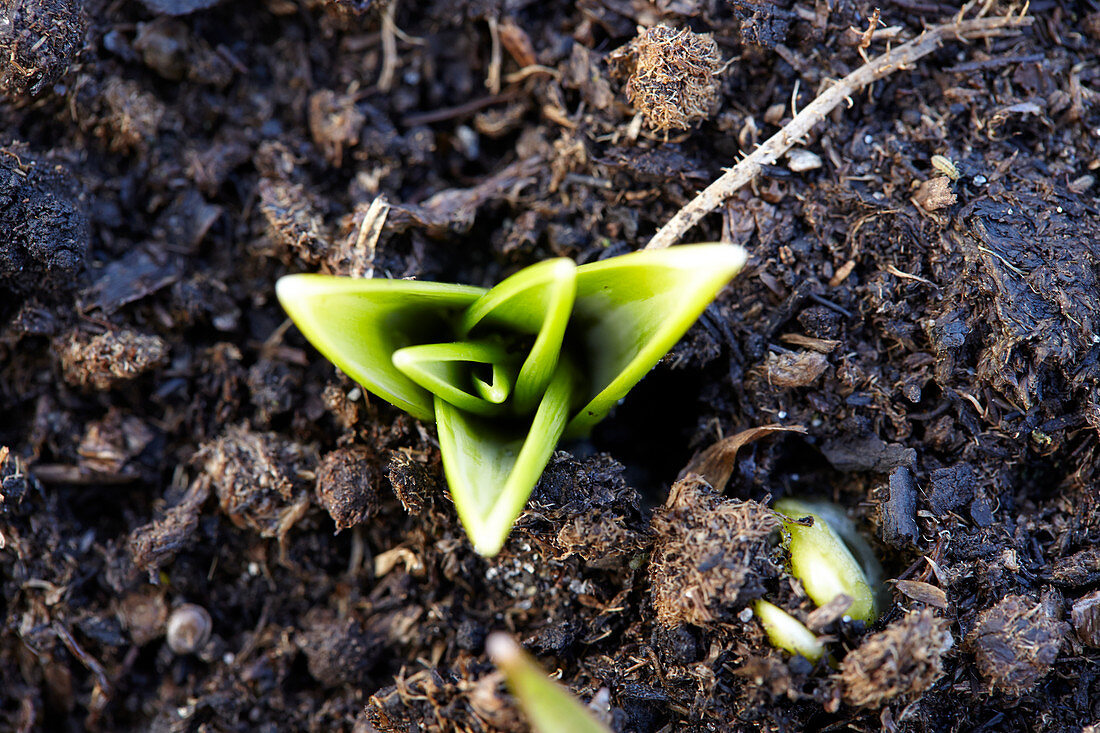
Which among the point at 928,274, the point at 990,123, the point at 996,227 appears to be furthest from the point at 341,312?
the point at 990,123

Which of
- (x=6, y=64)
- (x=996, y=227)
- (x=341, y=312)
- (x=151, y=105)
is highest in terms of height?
(x=6, y=64)

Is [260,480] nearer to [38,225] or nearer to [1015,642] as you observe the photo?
[38,225]

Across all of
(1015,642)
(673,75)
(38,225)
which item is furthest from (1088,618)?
(38,225)

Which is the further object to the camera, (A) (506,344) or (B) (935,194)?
(B) (935,194)

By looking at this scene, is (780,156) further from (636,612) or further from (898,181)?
(636,612)

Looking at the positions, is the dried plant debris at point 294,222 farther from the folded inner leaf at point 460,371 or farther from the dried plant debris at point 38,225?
the folded inner leaf at point 460,371

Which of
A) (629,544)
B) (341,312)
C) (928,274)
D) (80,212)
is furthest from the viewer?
(80,212)

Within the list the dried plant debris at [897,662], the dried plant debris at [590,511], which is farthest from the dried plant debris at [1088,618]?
the dried plant debris at [590,511]
